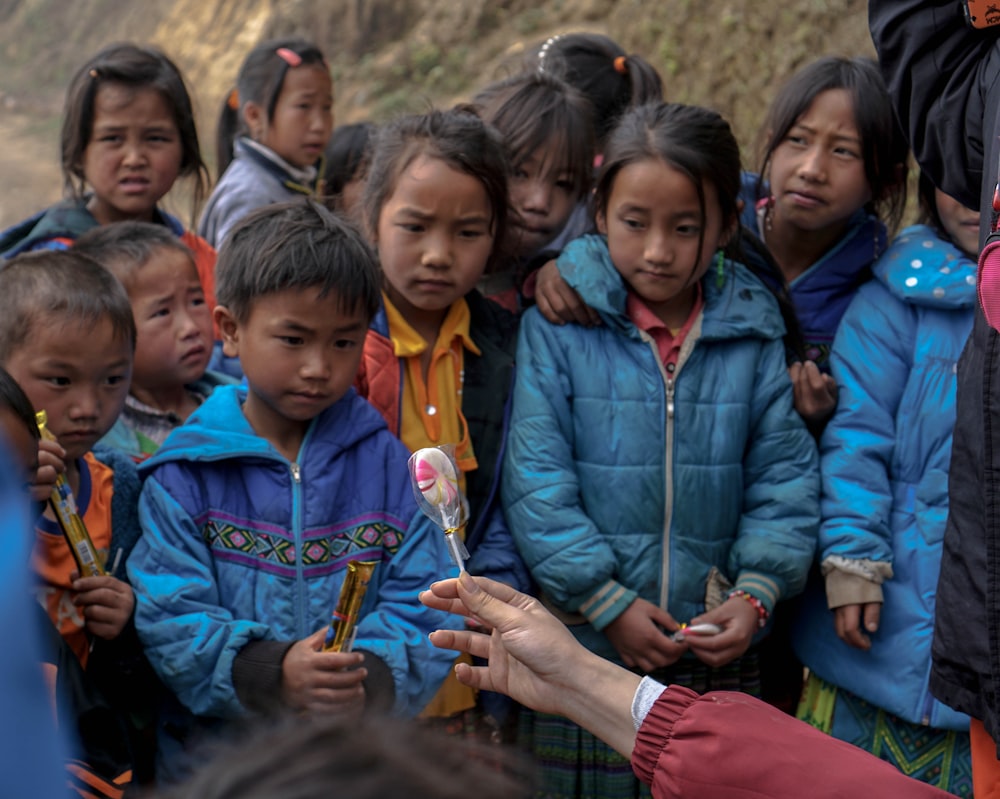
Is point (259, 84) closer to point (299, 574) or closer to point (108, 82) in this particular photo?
point (108, 82)

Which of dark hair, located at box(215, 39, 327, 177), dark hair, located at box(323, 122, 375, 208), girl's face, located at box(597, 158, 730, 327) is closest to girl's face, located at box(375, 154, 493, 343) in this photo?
girl's face, located at box(597, 158, 730, 327)

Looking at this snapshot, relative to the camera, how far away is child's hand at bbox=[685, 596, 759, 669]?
2.88 meters

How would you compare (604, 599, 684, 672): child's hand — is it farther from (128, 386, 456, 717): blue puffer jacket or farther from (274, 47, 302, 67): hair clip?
(274, 47, 302, 67): hair clip

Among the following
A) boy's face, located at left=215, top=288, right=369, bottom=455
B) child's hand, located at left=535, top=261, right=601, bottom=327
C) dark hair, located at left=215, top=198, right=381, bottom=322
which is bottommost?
boy's face, located at left=215, top=288, right=369, bottom=455

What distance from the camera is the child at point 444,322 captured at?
295 centimetres

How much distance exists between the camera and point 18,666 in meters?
0.72

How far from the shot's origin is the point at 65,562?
2.48 metres

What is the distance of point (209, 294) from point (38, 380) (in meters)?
1.10

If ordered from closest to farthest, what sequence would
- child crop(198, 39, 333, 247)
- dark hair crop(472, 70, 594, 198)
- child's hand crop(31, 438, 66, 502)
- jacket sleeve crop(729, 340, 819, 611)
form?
child's hand crop(31, 438, 66, 502) < jacket sleeve crop(729, 340, 819, 611) < dark hair crop(472, 70, 594, 198) < child crop(198, 39, 333, 247)

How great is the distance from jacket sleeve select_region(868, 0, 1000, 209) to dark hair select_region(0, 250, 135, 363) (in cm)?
182

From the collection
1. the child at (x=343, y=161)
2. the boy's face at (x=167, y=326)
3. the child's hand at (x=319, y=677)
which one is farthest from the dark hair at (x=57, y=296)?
the child at (x=343, y=161)

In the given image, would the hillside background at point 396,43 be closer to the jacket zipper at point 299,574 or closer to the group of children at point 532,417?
the group of children at point 532,417

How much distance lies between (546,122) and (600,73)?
0.78m

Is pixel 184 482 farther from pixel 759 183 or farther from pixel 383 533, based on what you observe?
pixel 759 183
